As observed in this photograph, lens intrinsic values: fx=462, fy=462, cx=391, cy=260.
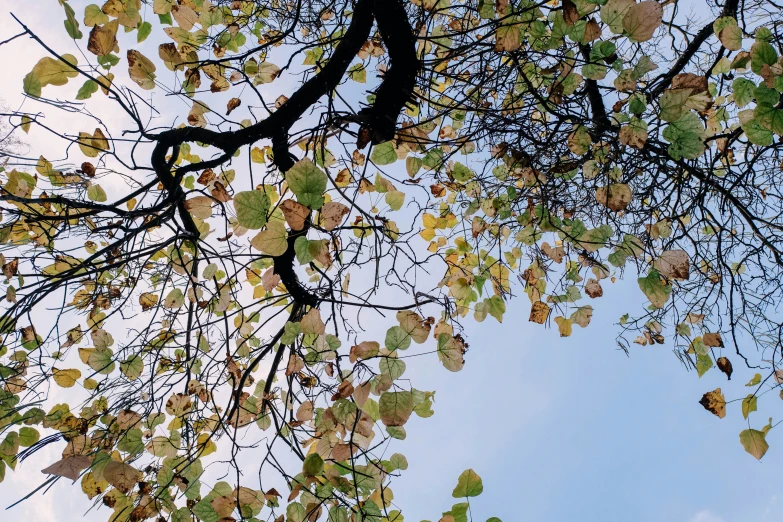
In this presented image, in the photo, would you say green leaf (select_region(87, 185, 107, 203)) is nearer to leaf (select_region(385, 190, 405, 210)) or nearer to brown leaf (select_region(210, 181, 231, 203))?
brown leaf (select_region(210, 181, 231, 203))

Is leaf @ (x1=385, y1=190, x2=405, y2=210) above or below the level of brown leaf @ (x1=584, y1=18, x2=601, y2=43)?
below

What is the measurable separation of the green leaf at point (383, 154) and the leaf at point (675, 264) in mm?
1040

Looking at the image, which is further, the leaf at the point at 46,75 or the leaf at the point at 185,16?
the leaf at the point at 185,16

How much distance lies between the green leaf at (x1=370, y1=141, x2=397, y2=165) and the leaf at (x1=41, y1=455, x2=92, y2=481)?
4.14ft

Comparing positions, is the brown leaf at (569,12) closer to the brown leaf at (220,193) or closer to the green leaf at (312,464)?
the brown leaf at (220,193)

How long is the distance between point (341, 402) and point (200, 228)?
119cm

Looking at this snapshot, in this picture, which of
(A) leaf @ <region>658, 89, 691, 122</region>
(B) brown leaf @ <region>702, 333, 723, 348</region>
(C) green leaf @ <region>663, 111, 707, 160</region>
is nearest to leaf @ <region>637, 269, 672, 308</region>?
(C) green leaf @ <region>663, 111, 707, 160</region>

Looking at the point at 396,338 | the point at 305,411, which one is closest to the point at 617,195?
the point at 396,338

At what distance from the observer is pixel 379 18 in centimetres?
157

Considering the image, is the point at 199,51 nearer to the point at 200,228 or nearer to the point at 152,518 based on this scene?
the point at 200,228

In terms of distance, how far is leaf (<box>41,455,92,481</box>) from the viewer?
1.23 meters

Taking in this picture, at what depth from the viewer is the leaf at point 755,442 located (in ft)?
5.11

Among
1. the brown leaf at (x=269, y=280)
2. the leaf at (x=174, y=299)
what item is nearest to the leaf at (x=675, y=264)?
the brown leaf at (x=269, y=280)

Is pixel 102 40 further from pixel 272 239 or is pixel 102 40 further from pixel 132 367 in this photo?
pixel 132 367
